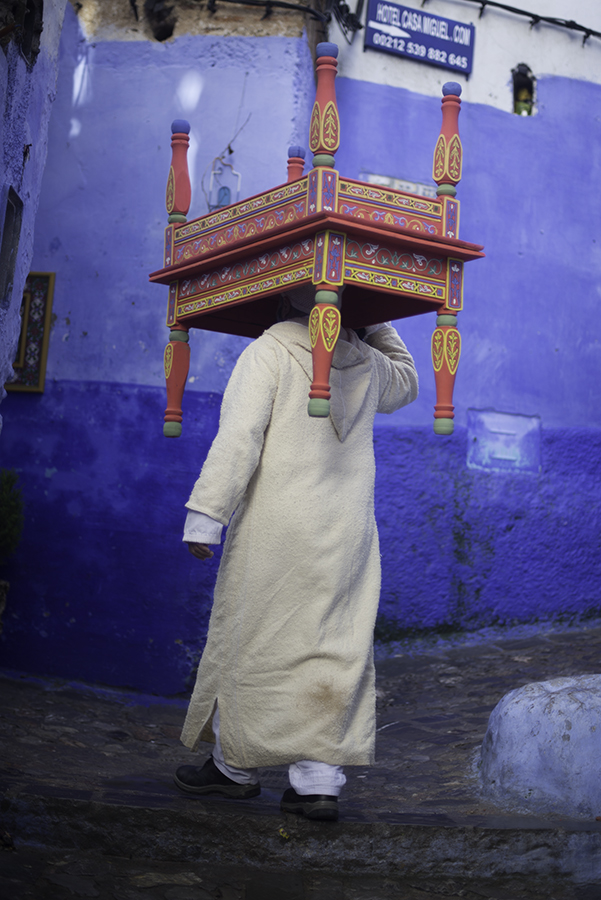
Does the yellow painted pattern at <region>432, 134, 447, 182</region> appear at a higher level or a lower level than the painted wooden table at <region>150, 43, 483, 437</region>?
higher

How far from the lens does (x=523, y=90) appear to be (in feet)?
20.8

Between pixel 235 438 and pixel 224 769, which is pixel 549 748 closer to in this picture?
pixel 224 769

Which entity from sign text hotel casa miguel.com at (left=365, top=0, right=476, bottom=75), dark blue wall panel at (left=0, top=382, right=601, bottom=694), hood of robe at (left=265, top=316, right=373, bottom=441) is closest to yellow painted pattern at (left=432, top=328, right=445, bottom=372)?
hood of robe at (left=265, top=316, right=373, bottom=441)

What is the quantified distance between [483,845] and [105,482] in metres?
3.35

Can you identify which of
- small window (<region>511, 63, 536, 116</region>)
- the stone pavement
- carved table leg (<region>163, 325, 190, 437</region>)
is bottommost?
the stone pavement

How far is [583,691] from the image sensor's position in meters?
2.95

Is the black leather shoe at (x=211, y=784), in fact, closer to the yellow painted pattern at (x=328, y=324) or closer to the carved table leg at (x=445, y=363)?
the carved table leg at (x=445, y=363)

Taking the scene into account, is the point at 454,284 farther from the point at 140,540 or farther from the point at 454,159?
the point at 140,540

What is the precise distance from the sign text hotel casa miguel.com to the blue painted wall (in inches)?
11.0

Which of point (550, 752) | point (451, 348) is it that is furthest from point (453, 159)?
Result: point (550, 752)

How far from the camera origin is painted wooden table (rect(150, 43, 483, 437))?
2.50 meters

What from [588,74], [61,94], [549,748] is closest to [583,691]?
[549,748]

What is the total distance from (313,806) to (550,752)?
2.68 feet

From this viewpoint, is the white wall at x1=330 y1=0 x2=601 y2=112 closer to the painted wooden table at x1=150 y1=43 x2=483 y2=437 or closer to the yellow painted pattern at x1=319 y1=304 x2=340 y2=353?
the painted wooden table at x1=150 y1=43 x2=483 y2=437
